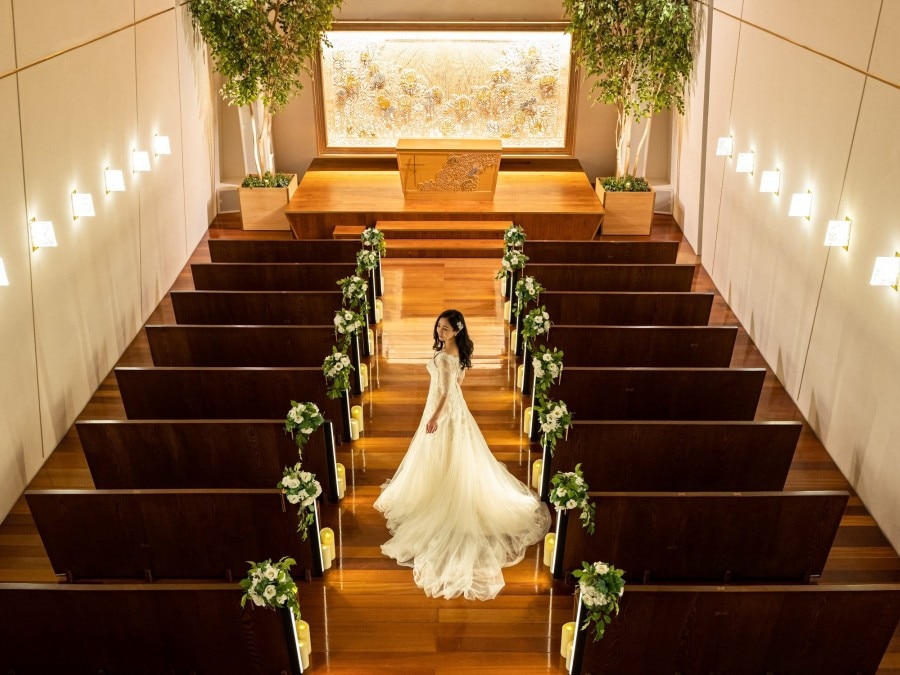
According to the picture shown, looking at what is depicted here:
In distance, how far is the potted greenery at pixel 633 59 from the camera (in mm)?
10148

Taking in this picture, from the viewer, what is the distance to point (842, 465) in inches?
252

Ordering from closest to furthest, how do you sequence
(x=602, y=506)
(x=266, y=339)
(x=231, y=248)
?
(x=602, y=506) → (x=266, y=339) → (x=231, y=248)

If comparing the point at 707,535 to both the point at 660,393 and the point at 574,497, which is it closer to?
the point at 574,497

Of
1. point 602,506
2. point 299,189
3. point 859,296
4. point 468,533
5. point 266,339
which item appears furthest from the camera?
Result: point 299,189

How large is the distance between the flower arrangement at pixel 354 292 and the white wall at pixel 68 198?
2.05 m

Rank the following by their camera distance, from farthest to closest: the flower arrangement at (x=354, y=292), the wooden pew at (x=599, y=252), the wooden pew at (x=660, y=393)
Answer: the wooden pew at (x=599, y=252)
the flower arrangement at (x=354, y=292)
the wooden pew at (x=660, y=393)

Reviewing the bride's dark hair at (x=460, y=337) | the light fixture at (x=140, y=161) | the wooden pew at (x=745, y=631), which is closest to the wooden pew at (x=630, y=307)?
the bride's dark hair at (x=460, y=337)

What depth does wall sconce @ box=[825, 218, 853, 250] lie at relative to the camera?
6250mm

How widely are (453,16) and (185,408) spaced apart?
7503 mm

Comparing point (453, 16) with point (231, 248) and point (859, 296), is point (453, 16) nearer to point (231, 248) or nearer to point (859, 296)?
point (231, 248)

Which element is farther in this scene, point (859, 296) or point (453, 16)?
point (453, 16)

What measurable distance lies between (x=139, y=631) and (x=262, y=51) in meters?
7.82

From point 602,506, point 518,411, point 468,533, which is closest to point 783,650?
point 602,506

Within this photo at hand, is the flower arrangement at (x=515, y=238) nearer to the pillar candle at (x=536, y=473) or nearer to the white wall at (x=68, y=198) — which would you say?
the pillar candle at (x=536, y=473)
